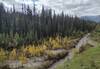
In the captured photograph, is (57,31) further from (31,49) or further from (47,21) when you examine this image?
(31,49)

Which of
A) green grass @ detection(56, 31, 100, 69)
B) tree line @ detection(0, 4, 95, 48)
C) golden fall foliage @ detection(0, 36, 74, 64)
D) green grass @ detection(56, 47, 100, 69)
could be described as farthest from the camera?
tree line @ detection(0, 4, 95, 48)

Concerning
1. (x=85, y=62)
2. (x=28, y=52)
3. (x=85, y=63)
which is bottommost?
(x=28, y=52)

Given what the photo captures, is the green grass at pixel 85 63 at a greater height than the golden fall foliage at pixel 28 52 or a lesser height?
greater

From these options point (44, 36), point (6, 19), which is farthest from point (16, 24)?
point (44, 36)

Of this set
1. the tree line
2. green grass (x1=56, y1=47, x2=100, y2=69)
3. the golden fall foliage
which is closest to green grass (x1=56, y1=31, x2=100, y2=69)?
green grass (x1=56, y1=47, x2=100, y2=69)

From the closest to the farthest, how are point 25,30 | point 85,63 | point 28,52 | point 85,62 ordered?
point 85,63 < point 85,62 < point 28,52 < point 25,30

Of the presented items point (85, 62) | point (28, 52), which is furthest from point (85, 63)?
point (28, 52)

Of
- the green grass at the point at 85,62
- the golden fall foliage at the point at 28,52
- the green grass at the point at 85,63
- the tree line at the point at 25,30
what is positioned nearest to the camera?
the green grass at the point at 85,63

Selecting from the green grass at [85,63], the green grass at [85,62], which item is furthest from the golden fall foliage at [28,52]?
the green grass at [85,63]

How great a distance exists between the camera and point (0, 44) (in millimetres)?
87812

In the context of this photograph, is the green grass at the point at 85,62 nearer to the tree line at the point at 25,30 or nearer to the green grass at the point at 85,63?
the green grass at the point at 85,63

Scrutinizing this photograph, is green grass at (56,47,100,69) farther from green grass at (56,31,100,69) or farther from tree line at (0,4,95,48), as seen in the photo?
tree line at (0,4,95,48)

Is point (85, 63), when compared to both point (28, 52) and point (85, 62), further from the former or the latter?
point (28, 52)

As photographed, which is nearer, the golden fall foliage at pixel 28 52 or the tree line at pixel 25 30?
the golden fall foliage at pixel 28 52
